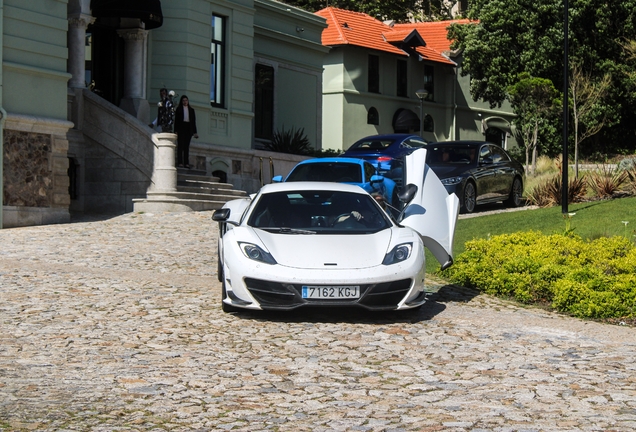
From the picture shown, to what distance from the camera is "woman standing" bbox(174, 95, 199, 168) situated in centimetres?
2570

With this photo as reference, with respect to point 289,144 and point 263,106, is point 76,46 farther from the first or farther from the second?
point 263,106

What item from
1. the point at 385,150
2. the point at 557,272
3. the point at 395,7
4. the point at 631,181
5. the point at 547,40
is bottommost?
the point at 557,272

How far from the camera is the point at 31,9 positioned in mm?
21531

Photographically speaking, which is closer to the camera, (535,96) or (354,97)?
(535,96)

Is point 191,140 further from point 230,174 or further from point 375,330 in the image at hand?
point 375,330

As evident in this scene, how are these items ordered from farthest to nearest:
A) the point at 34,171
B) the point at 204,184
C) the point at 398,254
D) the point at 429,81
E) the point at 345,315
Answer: the point at 429,81 < the point at 204,184 < the point at 34,171 < the point at 345,315 < the point at 398,254

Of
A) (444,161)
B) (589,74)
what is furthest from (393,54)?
(444,161)

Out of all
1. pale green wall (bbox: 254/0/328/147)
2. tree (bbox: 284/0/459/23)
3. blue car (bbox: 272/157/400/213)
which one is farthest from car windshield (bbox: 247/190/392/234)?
tree (bbox: 284/0/459/23)

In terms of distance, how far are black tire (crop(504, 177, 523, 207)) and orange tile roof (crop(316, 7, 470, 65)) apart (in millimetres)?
21294

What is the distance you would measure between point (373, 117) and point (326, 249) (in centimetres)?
3764

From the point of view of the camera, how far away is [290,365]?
8172 millimetres

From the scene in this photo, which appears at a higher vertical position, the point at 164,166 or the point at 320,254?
the point at 164,166

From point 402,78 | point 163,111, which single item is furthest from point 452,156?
point 402,78

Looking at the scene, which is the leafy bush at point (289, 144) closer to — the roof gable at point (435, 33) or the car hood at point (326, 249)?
the roof gable at point (435, 33)
